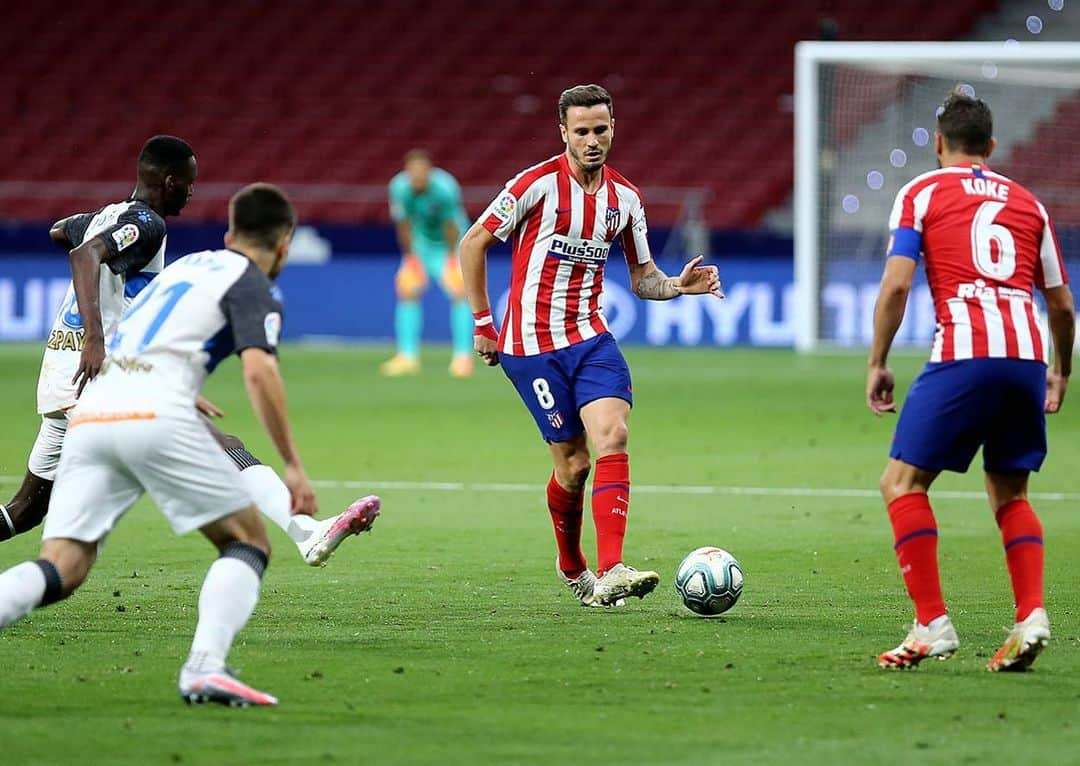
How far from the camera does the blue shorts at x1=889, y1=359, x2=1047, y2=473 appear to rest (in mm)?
6027

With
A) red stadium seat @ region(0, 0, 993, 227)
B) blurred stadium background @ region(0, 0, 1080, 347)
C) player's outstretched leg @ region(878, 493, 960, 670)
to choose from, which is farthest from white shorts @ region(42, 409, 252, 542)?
red stadium seat @ region(0, 0, 993, 227)

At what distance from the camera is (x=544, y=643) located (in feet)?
21.6

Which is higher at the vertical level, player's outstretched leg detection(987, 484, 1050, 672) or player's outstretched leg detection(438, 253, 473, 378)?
player's outstretched leg detection(987, 484, 1050, 672)

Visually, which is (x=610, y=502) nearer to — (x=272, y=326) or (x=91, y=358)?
(x=91, y=358)

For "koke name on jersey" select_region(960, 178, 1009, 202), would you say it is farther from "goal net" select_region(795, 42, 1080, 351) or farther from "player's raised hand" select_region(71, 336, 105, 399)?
"goal net" select_region(795, 42, 1080, 351)

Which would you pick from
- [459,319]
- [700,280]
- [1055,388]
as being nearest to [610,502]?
[700,280]

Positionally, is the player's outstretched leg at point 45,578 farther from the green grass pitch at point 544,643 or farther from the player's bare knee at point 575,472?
the player's bare knee at point 575,472

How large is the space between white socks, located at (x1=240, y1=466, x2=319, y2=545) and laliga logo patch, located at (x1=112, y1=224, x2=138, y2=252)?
Result: 118 cm

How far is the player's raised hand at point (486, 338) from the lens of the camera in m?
7.82

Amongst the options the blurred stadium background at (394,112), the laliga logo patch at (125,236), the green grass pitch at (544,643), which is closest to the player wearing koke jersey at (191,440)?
the green grass pitch at (544,643)

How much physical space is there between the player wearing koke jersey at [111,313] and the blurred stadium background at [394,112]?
17.7 metres

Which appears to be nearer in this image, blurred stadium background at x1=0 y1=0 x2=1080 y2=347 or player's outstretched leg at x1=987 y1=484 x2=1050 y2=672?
player's outstretched leg at x1=987 y1=484 x2=1050 y2=672

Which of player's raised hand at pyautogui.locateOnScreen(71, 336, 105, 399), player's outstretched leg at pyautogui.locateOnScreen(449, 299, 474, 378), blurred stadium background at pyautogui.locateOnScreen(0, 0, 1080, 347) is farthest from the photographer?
blurred stadium background at pyautogui.locateOnScreen(0, 0, 1080, 347)

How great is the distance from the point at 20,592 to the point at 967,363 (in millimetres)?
3132
